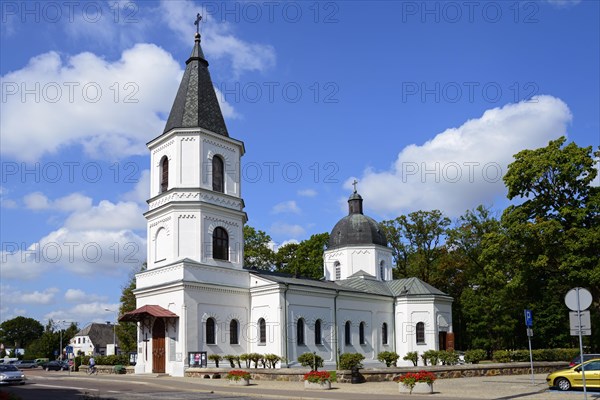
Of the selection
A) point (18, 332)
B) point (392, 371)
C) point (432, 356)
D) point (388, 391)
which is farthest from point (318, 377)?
point (18, 332)

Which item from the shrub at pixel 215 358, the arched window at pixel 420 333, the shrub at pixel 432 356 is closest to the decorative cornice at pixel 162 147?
the shrub at pixel 215 358

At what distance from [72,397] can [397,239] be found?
161ft

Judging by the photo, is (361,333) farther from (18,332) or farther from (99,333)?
(18,332)

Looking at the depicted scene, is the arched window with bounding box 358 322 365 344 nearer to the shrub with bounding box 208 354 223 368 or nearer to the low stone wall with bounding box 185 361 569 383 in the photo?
the shrub with bounding box 208 354 223 368

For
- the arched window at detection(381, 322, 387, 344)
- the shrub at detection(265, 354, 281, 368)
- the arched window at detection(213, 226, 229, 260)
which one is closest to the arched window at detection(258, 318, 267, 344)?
the shrub at detection(265, 354, 281, 368)

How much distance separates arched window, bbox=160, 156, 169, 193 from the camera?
37656 millimetres

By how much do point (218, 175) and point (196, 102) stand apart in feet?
15.8

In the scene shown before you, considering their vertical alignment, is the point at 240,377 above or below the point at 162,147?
below

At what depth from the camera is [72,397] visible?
757 inches

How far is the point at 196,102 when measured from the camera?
3800 cm

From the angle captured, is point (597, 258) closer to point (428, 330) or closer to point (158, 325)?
point (428, 330)

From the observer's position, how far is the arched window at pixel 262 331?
123ft

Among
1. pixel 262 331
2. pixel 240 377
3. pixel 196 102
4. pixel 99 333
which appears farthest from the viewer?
pixel 99 333

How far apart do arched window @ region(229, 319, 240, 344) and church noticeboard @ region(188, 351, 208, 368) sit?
417 centimetres
